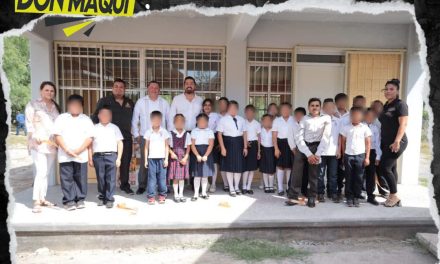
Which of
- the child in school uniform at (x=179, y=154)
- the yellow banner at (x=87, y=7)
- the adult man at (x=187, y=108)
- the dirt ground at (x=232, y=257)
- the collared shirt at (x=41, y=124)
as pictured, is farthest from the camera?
the adult man at (x=187, y=108)

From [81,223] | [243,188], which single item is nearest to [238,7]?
[81,223]

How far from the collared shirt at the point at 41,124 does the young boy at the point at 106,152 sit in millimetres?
467

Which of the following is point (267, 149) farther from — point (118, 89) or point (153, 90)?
point (118, 89)

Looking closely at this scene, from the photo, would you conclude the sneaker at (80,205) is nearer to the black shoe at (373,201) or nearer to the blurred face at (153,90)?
the blurred face at (153,90)

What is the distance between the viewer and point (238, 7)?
678 millimetres

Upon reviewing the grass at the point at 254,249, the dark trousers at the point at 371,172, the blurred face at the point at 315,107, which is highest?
the blurred face at the point at 315,107

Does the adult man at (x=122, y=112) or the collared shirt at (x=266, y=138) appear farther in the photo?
the collared shirt at (x=266, y=138)

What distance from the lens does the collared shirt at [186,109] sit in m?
4.46

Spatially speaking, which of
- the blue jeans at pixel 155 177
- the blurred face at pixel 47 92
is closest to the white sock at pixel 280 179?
the blue jeans at pixel 155 177

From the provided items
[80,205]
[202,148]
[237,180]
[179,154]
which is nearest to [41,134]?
[80,205]

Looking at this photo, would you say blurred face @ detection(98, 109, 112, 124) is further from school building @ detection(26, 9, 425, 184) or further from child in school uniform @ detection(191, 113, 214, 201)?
school building @ detection(26, 9, 425, 184)

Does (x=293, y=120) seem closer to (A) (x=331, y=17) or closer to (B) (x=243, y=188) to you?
(B) (x=243, y=188)

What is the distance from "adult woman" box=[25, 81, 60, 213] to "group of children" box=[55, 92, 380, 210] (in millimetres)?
184

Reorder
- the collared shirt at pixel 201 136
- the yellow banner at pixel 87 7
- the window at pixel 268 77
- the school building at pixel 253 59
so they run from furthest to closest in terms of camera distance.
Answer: the window at pixel 268 77 → the school building at pixel 253 59 → the collared shirt at pixel 201 136 → the yellow banner at pixel 87 7
